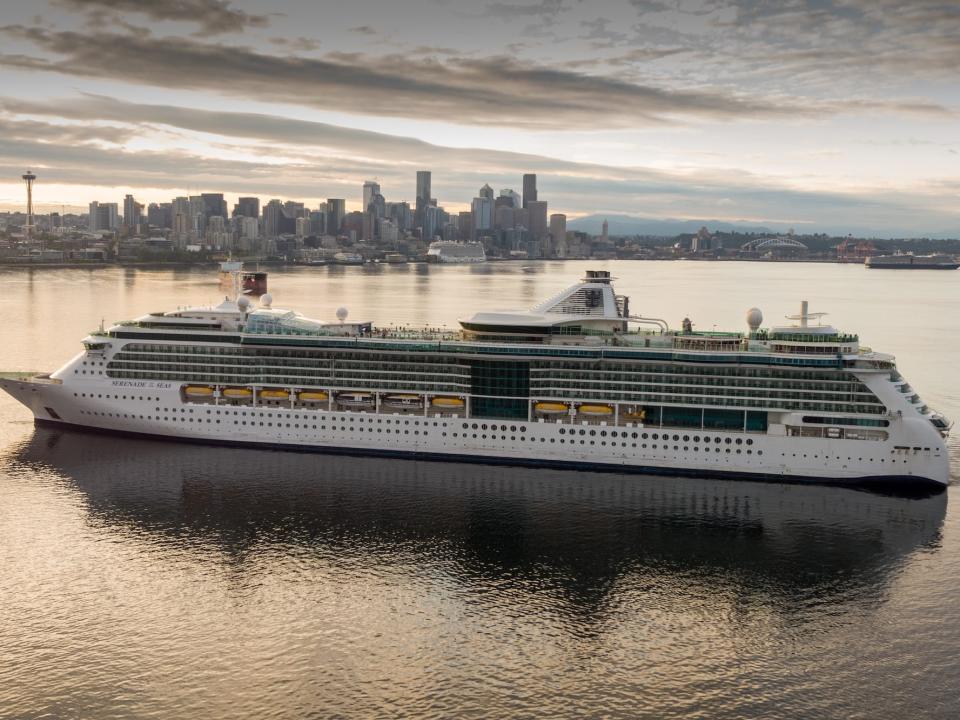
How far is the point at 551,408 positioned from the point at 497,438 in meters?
2.58

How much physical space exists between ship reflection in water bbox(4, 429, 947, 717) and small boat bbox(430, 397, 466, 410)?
8.76 ft

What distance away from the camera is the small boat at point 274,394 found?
37281mm

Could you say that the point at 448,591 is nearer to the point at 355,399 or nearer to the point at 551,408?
the point at 551,408

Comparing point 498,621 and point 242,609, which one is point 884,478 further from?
point 242,609

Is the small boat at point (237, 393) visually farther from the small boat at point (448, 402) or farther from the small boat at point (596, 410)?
the small boat at point (596, 410)

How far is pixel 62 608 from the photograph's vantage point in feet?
73.1

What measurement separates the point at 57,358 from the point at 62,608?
4023cm

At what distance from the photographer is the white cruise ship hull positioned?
32250 mm

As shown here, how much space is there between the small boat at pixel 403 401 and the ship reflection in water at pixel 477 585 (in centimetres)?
293

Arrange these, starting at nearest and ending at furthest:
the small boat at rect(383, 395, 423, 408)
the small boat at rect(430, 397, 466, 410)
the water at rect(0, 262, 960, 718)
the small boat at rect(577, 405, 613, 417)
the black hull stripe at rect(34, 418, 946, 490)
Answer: the water at rect(0, 262, 960, 718) < the black hull stripe at rect(34, 418, 946, 490) < the small boat at rect(577, 405, 613, 417) < the small boat at rect(430, 397, 466, 410) < the small boat at rect(383, 395, 423, 408)

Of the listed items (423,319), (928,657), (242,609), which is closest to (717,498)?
(928,657)

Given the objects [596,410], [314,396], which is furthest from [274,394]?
[596,410]

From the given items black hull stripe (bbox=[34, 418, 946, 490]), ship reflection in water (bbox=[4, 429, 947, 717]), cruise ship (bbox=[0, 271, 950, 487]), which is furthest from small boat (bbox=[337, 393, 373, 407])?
ship reflection in water (bbox=[4, 429, 947, 717])

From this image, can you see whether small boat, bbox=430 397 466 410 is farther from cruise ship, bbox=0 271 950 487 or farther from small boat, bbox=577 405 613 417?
small boat, bbox=577 405 613 417
